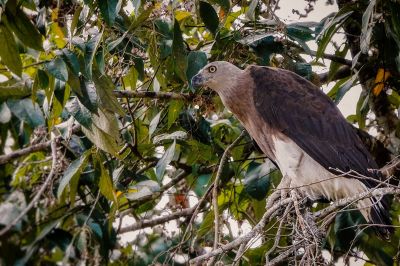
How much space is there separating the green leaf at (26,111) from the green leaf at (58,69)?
1333mm

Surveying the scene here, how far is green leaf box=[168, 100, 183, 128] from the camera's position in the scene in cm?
439

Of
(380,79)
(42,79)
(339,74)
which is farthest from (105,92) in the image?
(339,74)

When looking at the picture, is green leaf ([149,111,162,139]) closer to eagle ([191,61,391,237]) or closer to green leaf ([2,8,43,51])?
eagle ([191,61,391,237])

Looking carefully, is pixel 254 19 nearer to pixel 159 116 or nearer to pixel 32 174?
pixel 159 116

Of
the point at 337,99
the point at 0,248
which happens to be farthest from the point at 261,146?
the point at 0,248

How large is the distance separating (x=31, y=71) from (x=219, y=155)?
170 centimetres

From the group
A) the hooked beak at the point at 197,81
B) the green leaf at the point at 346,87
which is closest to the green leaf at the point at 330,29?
the green leaf at the point at 346,87

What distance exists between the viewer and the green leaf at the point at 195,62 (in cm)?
404

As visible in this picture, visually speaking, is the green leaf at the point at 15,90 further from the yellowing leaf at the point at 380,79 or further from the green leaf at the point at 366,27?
the yellowing leaf at the point at 380,79

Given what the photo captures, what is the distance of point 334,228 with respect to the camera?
463cm

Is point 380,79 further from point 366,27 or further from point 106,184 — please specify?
point 106,184

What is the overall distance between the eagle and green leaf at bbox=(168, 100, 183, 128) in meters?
0.20

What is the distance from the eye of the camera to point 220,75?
4973 millimetres

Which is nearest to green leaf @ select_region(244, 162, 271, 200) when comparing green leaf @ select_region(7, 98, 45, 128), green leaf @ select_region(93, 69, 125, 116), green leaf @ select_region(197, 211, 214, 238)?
green leaf @ select_region(197, 211, 214, 238)
